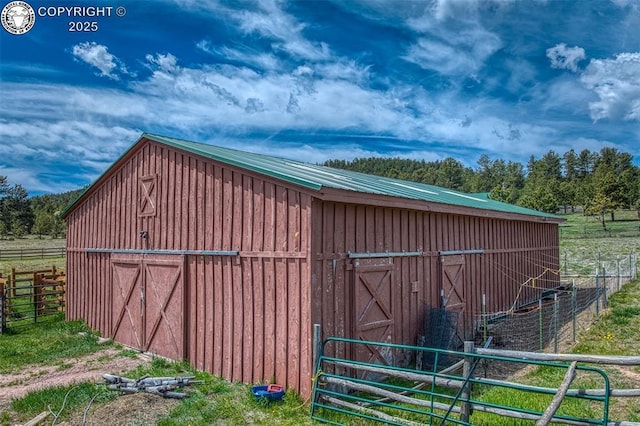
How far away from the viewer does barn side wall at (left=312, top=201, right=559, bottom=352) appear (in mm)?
7723

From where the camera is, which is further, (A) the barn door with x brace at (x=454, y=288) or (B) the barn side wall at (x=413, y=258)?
(A) the barn door with x brace at (x=454, y=288)

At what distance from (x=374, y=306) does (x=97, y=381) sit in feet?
17.1

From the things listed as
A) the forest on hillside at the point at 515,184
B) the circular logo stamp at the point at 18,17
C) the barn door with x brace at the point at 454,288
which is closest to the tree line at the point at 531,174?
the forest on hillside at the point at 515,184

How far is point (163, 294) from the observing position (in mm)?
10141

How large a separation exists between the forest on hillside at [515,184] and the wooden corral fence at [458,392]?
54768 millimetres

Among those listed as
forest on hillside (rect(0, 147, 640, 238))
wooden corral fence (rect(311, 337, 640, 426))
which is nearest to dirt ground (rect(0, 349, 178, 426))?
wooden corral fence (rect(311, 337, 640, 426))

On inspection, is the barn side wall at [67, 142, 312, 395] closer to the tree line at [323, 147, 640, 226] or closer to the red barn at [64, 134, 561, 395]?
the red barn at [64, 134, 561, 395]

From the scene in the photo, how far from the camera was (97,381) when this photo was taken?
27.2 ft

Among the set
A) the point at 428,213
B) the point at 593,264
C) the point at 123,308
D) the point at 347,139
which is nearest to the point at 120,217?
the point at 123,308

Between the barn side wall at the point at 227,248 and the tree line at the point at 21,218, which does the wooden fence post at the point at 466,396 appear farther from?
the tree line at the point at 21,218

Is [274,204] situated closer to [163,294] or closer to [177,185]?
[177,185]

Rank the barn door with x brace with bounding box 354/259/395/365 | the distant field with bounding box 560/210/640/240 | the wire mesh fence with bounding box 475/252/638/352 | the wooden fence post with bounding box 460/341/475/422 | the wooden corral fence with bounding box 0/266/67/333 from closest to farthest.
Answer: the wooden fence post with bounding box 460/341/475/422 → the barn door with x brace with bounding box 354/259/395/365 → the wire mesh fence with bounding box 475/252/638/352 → the wooden corral fence with bounding box 0/266/67/333 → the distant field with bounding box 560/210/640/240

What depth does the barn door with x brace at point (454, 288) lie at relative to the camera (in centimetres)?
1112

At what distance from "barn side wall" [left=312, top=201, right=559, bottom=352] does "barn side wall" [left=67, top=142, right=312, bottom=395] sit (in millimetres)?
496
